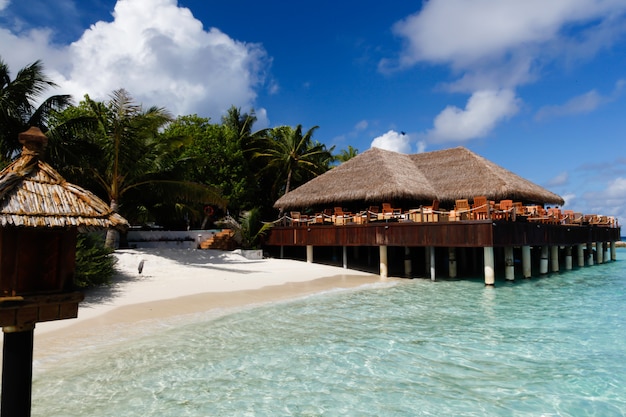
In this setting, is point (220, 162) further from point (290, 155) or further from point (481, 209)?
point (481, 209)

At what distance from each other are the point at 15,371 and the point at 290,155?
29.4 metres

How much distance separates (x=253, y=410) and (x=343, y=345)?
3.04 meters

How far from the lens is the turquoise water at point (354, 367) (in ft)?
18.6

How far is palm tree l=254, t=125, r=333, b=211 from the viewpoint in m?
31.8

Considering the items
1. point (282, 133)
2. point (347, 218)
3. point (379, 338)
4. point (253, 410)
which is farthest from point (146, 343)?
point (282, 133)

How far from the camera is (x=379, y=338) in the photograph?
877 centimetres

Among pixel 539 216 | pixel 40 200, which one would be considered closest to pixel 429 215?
pixel 539 216

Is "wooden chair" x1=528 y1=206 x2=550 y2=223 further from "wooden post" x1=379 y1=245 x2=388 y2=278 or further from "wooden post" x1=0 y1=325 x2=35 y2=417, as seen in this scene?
"wooden post" x1=0 y1=325 x2=35 y2=417

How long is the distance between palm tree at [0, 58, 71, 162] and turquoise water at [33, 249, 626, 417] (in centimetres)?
910

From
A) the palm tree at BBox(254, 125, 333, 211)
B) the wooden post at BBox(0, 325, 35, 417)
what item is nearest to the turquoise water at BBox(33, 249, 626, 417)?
the wooden post at BBox(0, 325, 35, 417)

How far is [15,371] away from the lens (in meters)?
2.96

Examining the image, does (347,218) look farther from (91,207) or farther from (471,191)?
(91,207)

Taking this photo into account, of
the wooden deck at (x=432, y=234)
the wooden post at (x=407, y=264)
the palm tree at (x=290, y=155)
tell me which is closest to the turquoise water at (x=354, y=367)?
the wooden deck at (x=432, y=234)

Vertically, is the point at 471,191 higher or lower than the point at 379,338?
higher
